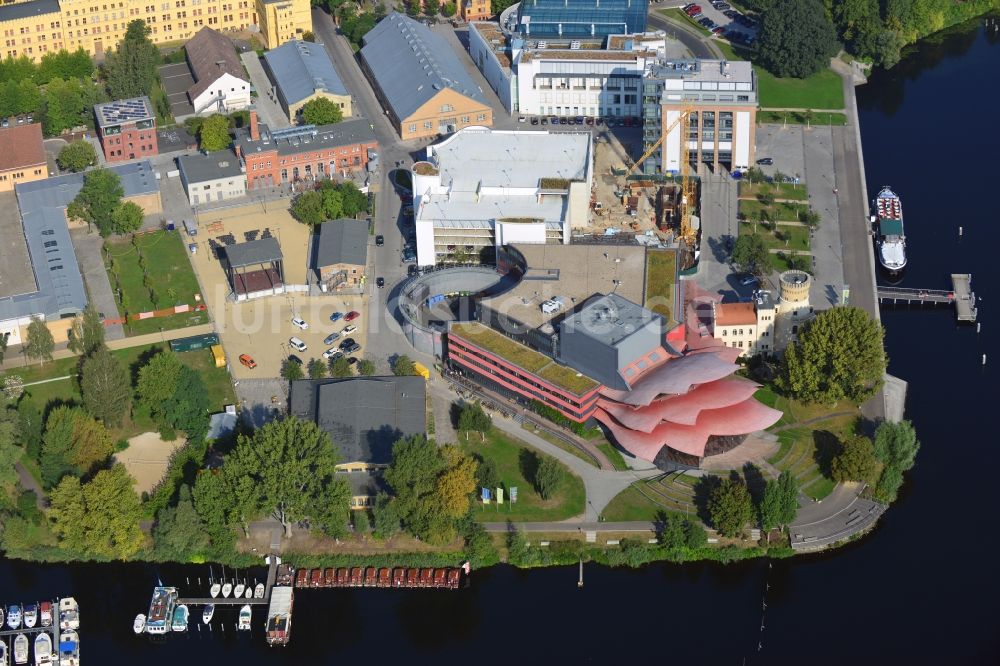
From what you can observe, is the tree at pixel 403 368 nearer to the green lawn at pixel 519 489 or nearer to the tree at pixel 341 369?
the tree at pixel 341 369

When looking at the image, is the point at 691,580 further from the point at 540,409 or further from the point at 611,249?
the point at 611,249

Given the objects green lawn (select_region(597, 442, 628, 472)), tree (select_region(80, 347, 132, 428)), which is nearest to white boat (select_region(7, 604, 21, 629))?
tree (select_region(80, 347, 132, 428))

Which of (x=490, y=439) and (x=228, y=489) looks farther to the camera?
(x=490, y=439)

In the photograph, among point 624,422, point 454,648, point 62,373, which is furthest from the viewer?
point 62,373

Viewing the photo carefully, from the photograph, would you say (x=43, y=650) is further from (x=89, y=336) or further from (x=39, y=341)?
(x=39, y=341)

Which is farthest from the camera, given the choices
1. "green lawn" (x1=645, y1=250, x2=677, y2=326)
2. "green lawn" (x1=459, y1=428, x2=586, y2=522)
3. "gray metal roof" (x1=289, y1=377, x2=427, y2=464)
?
"green lawn" (x1=645, y1=250, x2=677, y2=326)

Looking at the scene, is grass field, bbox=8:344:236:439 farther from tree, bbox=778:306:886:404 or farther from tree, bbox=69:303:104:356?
tree, bbox=778:306:886:404

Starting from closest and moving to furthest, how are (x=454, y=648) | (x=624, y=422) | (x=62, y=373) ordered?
1. (x=454, y=648)
2. (x=624, y=422)
3. (x=62, y=373)

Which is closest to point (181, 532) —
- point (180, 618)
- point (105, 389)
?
point (180, 618)

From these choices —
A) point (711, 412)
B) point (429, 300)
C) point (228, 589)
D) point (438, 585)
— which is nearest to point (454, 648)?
point (438, 585)
